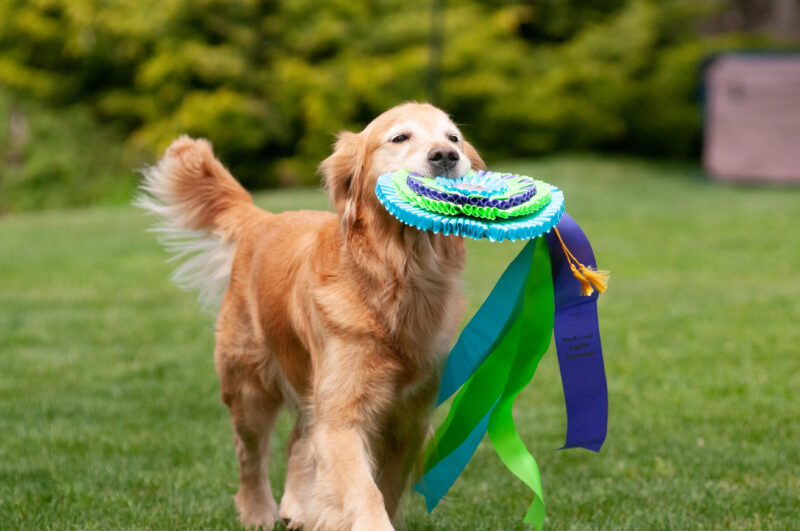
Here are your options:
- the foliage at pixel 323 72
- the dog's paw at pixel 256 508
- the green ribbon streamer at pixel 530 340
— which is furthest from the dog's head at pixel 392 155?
the foliage at pixel 323 72

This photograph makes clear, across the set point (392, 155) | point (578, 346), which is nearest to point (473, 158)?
point (392, 155)

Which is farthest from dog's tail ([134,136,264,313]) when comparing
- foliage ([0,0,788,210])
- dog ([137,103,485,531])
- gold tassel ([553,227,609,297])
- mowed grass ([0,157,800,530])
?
foliage ([0,0,788,210])

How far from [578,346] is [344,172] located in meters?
1.15

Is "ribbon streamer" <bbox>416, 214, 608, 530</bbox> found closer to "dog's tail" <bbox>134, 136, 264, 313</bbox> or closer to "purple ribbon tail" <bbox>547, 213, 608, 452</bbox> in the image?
"purple ribbon tail" <bbox>547, 213, 608, 452</bbox>

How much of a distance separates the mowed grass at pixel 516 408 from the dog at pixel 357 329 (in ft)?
1.17

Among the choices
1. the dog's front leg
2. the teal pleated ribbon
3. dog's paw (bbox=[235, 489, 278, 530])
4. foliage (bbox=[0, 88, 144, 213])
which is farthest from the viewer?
foliage (bbox=[0, 88, 144, 213])

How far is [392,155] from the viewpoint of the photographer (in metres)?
3.75

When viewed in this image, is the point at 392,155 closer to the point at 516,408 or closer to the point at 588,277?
the point at 588,277

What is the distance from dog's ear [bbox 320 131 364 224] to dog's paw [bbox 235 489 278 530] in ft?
4.98

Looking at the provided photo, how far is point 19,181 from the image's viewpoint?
24.8 metres

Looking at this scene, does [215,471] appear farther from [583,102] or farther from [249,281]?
[583,102]

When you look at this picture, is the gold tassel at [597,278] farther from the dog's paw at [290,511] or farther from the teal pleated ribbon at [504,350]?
the dog's paw at [290,511]

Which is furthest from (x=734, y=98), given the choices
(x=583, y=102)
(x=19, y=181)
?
(x=19, y=181)

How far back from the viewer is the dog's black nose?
3551 millimetres
